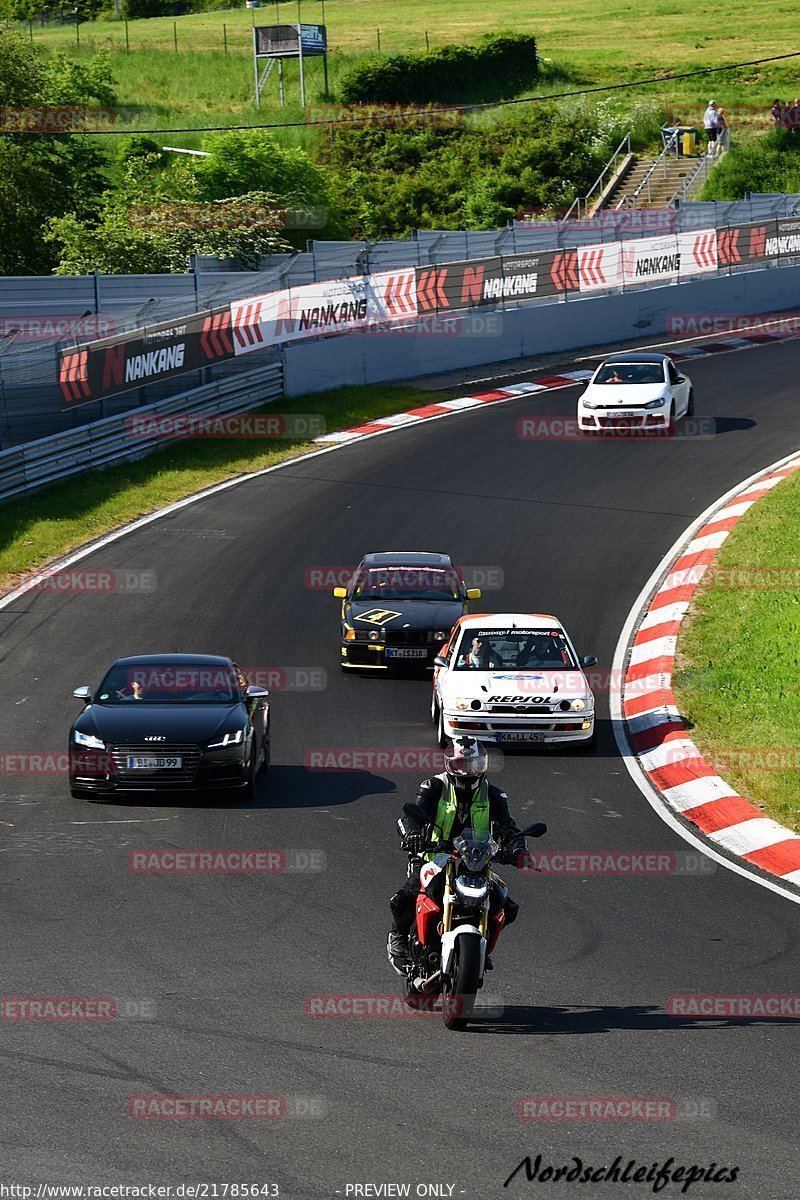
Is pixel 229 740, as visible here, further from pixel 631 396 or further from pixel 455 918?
pixel 631 396

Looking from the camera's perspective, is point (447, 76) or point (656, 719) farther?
point (447, 76)

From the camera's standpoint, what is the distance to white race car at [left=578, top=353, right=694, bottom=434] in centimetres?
3269

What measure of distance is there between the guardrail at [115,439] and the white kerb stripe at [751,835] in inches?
664

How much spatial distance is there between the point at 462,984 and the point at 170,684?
7582 millimetres

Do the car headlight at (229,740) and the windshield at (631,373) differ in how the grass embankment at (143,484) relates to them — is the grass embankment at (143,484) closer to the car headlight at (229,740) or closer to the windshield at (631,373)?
the windshield at (631,373)

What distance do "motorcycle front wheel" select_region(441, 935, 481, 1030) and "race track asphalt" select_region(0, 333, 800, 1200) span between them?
122 millimetres

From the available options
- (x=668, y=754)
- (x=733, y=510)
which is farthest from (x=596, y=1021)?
(x=733, y=510)

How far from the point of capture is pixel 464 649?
18.8 metres

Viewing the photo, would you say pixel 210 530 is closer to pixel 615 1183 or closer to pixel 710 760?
pixel 710 760

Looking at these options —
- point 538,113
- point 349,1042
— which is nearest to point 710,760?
point 349,1042

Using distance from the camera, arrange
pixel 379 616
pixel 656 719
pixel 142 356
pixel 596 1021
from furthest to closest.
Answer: pixel 142 356
pixel 379 616
pixel 656 719
pixel 596 1021

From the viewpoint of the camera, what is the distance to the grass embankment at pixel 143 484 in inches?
1053

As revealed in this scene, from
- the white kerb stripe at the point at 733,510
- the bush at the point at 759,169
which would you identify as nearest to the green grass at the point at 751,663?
the white kerb stripe at the point at 733,510

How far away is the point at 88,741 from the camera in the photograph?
1562cm
